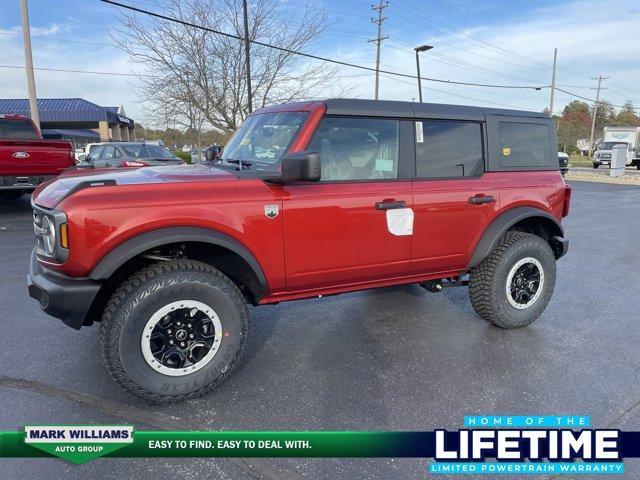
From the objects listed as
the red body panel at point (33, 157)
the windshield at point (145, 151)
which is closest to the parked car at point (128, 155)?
the windshield at point (145, 151)

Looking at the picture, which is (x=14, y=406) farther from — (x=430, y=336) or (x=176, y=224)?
(x=430, y=336)

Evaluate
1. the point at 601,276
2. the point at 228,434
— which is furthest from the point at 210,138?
the point at 228,434

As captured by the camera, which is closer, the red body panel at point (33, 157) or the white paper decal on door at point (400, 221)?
the white paper decal on door at point (400, 221)

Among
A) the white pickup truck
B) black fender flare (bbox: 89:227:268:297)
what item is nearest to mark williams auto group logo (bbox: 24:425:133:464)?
black fender flare (bbox: 89:227:268:297)

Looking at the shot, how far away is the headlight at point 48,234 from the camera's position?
2.50 m

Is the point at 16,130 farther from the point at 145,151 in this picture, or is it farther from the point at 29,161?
the point at 145,151

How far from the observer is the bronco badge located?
2861 mm

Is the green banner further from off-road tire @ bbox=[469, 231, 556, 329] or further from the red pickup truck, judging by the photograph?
the red pickup truck

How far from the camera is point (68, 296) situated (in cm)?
251

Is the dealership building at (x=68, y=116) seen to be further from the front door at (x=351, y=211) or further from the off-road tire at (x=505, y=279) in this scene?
the off-road tire at (x=505, y=279)

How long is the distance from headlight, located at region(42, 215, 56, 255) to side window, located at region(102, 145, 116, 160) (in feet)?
33.8

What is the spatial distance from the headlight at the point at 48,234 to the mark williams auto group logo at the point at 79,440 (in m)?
0.98

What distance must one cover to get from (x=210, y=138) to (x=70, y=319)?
26.6 m

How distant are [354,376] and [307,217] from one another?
117 cm
